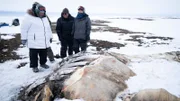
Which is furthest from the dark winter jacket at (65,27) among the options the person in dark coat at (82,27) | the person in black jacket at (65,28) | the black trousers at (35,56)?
the black trousers at (35,56)

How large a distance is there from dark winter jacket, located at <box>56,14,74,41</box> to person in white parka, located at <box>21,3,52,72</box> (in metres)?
0.91

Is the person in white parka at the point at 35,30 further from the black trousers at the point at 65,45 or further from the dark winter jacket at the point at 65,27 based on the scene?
the black trousers at the point at 65,45

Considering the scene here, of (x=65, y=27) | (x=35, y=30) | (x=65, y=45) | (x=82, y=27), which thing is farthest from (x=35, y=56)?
(x=82, y=27)

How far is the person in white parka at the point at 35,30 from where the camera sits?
5.29 metres

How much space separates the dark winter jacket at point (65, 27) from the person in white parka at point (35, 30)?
91cm

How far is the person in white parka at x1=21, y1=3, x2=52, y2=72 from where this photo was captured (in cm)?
529

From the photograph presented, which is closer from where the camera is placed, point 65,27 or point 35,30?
point 35,30

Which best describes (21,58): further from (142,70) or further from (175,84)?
(175,84)

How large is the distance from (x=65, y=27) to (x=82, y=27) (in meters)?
0.69

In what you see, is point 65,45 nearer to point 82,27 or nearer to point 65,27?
point 65,27

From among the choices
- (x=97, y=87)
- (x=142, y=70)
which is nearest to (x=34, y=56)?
(x=97, y=87)

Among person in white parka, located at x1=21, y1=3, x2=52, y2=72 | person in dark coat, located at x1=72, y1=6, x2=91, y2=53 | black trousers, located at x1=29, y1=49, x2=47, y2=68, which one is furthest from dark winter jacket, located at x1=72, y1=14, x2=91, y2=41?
black trousers, located at x1=29, y1=49, x2=47, y2=68

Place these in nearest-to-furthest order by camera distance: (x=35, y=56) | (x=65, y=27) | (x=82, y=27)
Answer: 1. (x=35, y=56)
2. (x=82, y=27)
3. (x=65, y=27)

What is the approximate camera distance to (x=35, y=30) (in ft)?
17.7
